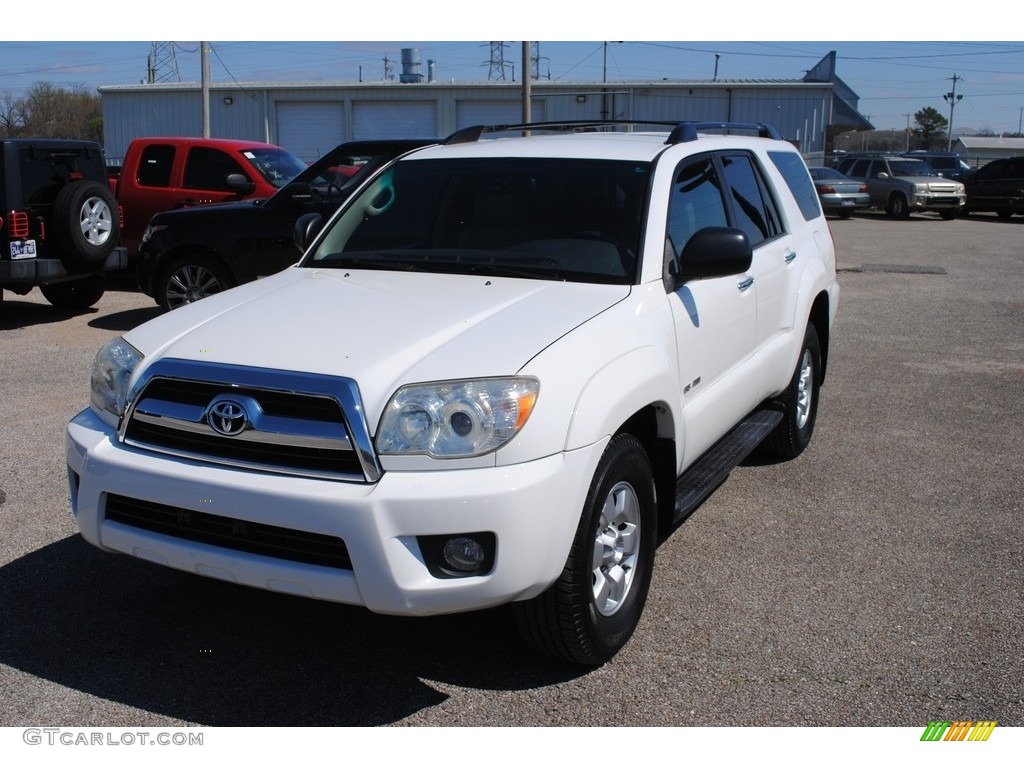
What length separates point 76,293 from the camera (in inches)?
454

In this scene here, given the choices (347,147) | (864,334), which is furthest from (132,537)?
(864,334)

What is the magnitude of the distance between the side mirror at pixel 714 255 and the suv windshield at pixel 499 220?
214 mm

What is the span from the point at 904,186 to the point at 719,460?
26.7 meters

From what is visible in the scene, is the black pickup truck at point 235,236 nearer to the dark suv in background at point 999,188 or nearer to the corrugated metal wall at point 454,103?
the dark suv in background at point 999,188

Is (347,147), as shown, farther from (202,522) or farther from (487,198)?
(202,522)

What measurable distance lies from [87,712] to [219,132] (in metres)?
43.6

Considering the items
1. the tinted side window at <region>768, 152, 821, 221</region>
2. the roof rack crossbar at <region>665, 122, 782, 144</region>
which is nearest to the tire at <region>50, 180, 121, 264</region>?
the roof rack crossbar at <region>665, 122, 782, 144</region>

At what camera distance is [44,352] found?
9.26 meters

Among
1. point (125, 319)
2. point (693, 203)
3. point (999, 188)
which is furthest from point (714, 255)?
point (999, 188)

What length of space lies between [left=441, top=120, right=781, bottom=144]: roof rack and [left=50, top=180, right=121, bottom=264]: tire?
5.68 meters

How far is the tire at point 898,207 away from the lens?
29.2 meters

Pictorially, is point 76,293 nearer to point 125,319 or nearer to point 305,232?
point 125,319

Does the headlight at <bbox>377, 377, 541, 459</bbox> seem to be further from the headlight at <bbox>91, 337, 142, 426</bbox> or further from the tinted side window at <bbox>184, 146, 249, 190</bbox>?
the tinted side window at <bbox>184, 146, 249, 190</bbox>

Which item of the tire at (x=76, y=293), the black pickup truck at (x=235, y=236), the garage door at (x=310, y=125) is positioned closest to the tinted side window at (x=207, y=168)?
the tire at (x=76, y=293)
